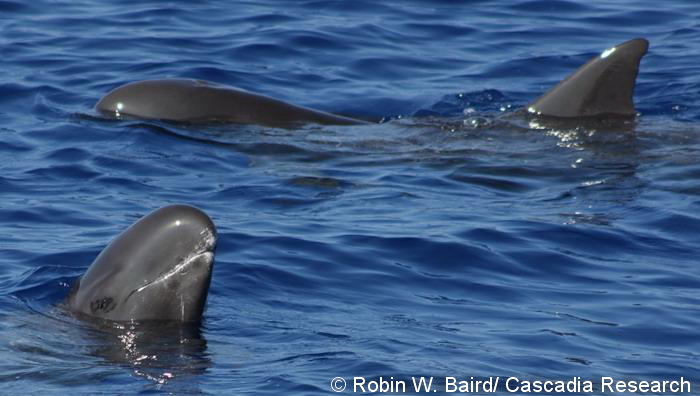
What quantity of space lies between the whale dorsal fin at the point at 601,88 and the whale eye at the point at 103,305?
6783mm

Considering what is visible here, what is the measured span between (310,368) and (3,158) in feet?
21.6

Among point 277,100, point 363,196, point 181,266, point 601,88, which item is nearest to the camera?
point 181,266

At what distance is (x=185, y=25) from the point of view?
20.7m

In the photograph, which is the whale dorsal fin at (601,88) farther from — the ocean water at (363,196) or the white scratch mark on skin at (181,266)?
the white scratch mark on skin at (181,266)

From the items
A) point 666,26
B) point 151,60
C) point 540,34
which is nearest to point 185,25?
point 151,60

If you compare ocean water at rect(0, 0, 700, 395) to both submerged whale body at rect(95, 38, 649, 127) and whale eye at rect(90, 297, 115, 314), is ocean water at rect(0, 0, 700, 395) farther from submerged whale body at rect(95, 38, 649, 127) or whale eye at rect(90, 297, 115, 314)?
submerged whale body at rect(95, 38, 649, 127)

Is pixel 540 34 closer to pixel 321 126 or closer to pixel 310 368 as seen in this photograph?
pixel 321 126

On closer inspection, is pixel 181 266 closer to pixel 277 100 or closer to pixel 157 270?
pixel 157 270

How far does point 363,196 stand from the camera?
13.1m

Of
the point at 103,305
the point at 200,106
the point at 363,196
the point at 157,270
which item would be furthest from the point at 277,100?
the point at 157,270

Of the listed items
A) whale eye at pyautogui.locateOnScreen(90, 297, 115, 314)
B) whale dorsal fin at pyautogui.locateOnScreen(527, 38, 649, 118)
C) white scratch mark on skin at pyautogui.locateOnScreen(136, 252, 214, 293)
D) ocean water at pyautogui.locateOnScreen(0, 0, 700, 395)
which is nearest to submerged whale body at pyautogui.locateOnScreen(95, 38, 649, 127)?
whale dorsal fin at pyautogui.locateOnScreen(527, 38, 649, 118)

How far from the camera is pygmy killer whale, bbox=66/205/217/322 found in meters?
8.95

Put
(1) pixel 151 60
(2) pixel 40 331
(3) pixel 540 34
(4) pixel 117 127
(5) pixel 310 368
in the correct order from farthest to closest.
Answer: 1. (3) pixel 540 34
2. (1) pixel 151 60
3. (4) pixel 117 127
4. (2) pixel 40 331
5. (5) pixel 310 368

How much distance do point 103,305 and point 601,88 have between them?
22.6 feet
